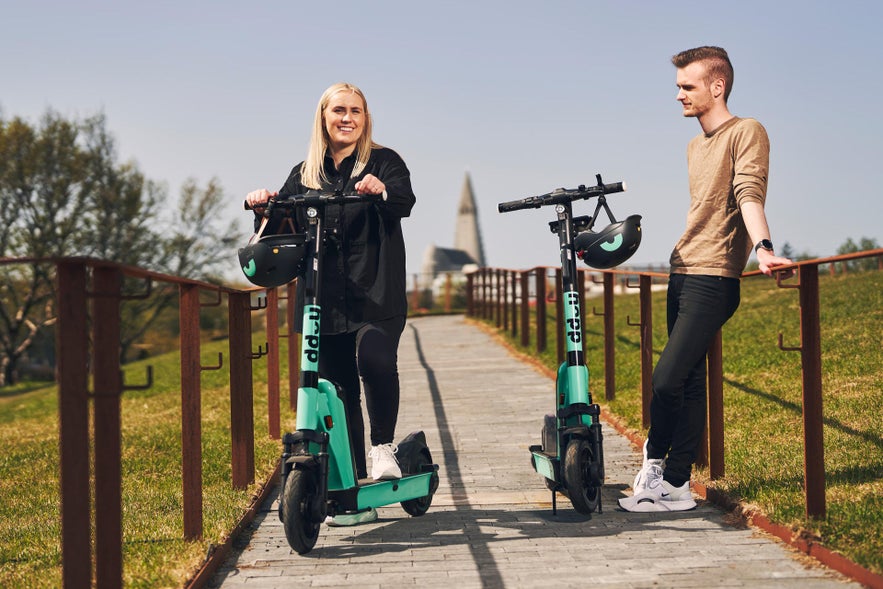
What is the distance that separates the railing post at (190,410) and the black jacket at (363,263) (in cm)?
44

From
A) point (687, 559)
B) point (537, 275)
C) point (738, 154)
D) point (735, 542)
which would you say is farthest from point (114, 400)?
point (537, 275)

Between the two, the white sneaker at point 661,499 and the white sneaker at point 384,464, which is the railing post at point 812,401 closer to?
the white sneaker at point 661,499

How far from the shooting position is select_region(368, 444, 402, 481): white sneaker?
164 inches

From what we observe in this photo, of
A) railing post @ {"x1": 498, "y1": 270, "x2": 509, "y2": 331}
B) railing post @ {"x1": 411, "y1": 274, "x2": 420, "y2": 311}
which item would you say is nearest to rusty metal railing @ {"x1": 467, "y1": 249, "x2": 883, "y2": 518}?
railing post @ {"x1": 498, "y1": 270, "x2": 509, "y2": 331}

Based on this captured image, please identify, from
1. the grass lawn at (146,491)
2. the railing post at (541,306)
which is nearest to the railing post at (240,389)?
the grass lawn at (146,491)

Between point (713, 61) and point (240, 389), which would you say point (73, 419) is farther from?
point (713, 61)

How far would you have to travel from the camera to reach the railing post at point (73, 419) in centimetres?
282

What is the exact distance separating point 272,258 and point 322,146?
0.63m

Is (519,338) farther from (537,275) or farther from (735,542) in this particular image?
(735,542)

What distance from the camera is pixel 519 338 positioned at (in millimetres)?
14562

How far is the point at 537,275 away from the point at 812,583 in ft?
29.1

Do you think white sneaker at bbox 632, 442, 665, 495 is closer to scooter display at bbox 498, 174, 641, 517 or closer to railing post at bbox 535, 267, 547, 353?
scooter display at bbox 498, 174, 641, 517

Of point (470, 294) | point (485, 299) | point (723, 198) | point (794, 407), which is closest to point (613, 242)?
point (723, 198)

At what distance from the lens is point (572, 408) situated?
4348 millimetres
